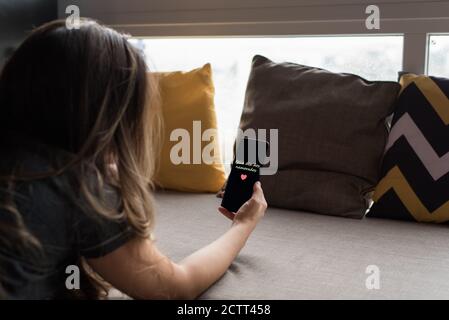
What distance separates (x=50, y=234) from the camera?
835mm

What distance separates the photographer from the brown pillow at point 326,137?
1618 mm

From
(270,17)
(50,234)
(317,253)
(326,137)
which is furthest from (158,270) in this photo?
(270,17)

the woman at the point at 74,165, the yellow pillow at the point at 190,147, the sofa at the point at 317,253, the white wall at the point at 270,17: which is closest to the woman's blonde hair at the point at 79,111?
the woman at the point at 74,165

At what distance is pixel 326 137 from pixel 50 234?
0.97 m

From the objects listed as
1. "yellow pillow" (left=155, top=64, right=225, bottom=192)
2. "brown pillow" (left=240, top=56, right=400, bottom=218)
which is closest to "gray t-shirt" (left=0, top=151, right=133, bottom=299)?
"brown pillow" (left=240, top=56, right=400, bottom=218)

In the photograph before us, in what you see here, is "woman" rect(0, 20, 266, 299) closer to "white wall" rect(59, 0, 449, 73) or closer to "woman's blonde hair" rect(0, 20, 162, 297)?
"woman's blonde hair" rect(0, 20, 162, 297)

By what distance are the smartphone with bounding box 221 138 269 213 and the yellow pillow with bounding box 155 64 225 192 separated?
1.78 feet

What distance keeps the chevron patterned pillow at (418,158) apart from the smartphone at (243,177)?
1.48 feet

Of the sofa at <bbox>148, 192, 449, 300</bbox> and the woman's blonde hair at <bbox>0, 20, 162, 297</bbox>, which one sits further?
the sofa at <bbox>148, 192, 449, 300</bbox>

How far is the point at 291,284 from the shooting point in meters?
1.12

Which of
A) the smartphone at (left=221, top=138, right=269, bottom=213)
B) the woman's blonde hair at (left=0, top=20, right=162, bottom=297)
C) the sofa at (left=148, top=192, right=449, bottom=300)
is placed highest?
the woman's blonde hair at (left=0, top=20, right=162, bottom=297)

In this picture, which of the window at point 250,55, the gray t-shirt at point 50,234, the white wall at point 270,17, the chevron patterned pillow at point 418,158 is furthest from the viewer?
the window at point 250,55

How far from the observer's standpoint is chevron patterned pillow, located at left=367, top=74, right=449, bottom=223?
152 cm

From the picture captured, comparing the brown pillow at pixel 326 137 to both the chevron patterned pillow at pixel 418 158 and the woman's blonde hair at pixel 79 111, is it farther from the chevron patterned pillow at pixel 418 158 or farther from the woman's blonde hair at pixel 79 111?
the woman's blonde hair at pixel 79 111
